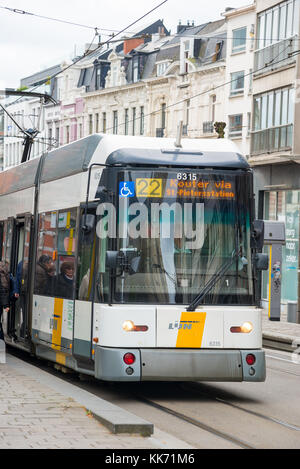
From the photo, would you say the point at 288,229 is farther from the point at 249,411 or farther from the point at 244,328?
the point at 249,411

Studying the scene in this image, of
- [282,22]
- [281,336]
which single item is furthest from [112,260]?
[282,22]

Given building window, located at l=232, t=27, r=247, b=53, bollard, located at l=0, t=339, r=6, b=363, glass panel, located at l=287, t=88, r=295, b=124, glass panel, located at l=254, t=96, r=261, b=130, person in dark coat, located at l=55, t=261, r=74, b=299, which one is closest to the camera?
person in dark coat, located at l=55, t=261, r=74, b=299

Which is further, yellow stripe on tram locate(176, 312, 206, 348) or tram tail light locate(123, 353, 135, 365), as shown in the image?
→ yellow stripe on tram locate(176, 312, 206, 348)

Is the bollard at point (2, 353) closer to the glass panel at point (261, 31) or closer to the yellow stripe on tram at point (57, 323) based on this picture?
the yellow stripe on tram at point (57, 323)

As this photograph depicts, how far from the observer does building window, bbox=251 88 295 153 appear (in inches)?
1358

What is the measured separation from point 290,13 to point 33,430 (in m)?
28.1

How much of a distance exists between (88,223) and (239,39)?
124ft

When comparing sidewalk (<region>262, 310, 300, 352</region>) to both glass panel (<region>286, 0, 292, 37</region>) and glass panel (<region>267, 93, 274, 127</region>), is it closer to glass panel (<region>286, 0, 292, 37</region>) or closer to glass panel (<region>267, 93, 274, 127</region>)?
glass panel (<region>267, 93, 274, 127</region>)

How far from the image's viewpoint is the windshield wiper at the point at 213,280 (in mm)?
12070

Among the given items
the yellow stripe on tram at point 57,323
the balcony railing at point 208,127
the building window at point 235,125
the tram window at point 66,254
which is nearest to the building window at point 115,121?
the balcony railing at point 208,127

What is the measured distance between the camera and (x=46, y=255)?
1477cm

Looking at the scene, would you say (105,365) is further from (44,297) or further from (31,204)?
(31,204)

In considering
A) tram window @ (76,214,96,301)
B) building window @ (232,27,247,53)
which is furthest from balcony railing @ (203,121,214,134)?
tram window @ (76,214,96,301)

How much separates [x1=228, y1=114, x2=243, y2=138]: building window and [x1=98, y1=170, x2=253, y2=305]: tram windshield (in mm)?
36521
